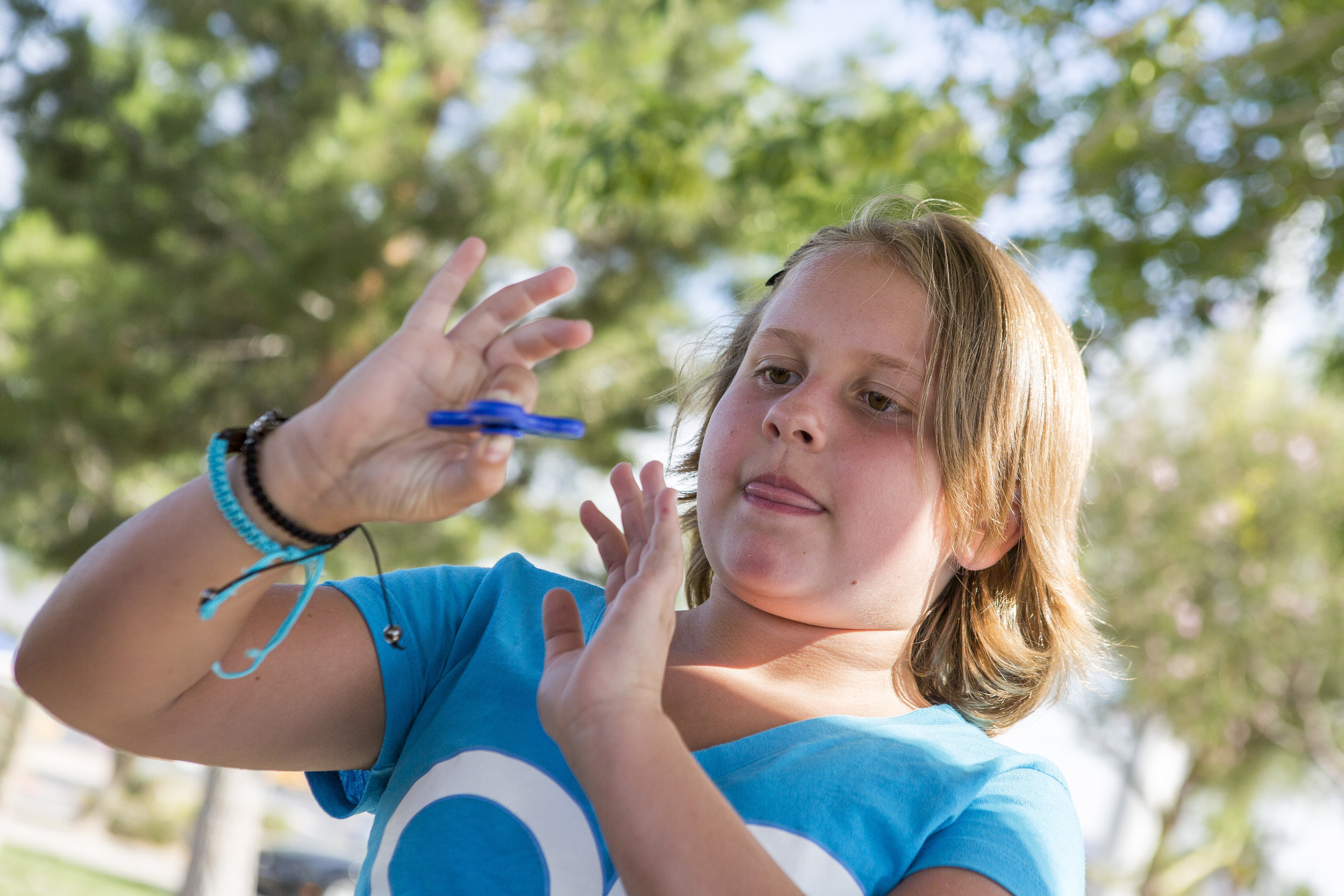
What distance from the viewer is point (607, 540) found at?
125cm

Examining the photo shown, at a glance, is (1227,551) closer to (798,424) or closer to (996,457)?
(996,457)

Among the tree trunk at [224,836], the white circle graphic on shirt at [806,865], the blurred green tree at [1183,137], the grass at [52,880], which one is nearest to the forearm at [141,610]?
the white circle graphic on shirt at [806,865]

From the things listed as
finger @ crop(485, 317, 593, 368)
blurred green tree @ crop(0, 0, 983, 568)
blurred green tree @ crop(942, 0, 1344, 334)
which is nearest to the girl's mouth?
finger @ crop(485, 317, 593, 368)

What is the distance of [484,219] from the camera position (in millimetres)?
7469

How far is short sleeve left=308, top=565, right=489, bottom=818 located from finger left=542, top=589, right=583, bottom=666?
0.24 metres

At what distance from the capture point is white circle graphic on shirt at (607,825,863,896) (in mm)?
1138

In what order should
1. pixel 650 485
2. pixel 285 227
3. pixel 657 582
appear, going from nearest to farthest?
pixel 657 582
pixel 650 485
pixel 285 227

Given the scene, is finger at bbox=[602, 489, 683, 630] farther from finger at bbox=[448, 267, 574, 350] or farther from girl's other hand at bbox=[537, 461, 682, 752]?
finger at bbox=[448, 267, 574, 350]

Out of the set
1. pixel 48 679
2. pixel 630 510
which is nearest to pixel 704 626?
pixel 630 510

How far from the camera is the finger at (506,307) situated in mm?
1099

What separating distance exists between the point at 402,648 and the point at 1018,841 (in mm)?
765

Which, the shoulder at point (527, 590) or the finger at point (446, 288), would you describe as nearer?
the finger at point (446, 288)

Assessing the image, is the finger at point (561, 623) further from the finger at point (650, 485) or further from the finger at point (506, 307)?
the finger at point (506, 307)

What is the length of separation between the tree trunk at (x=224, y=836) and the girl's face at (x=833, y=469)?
7.39 meters
